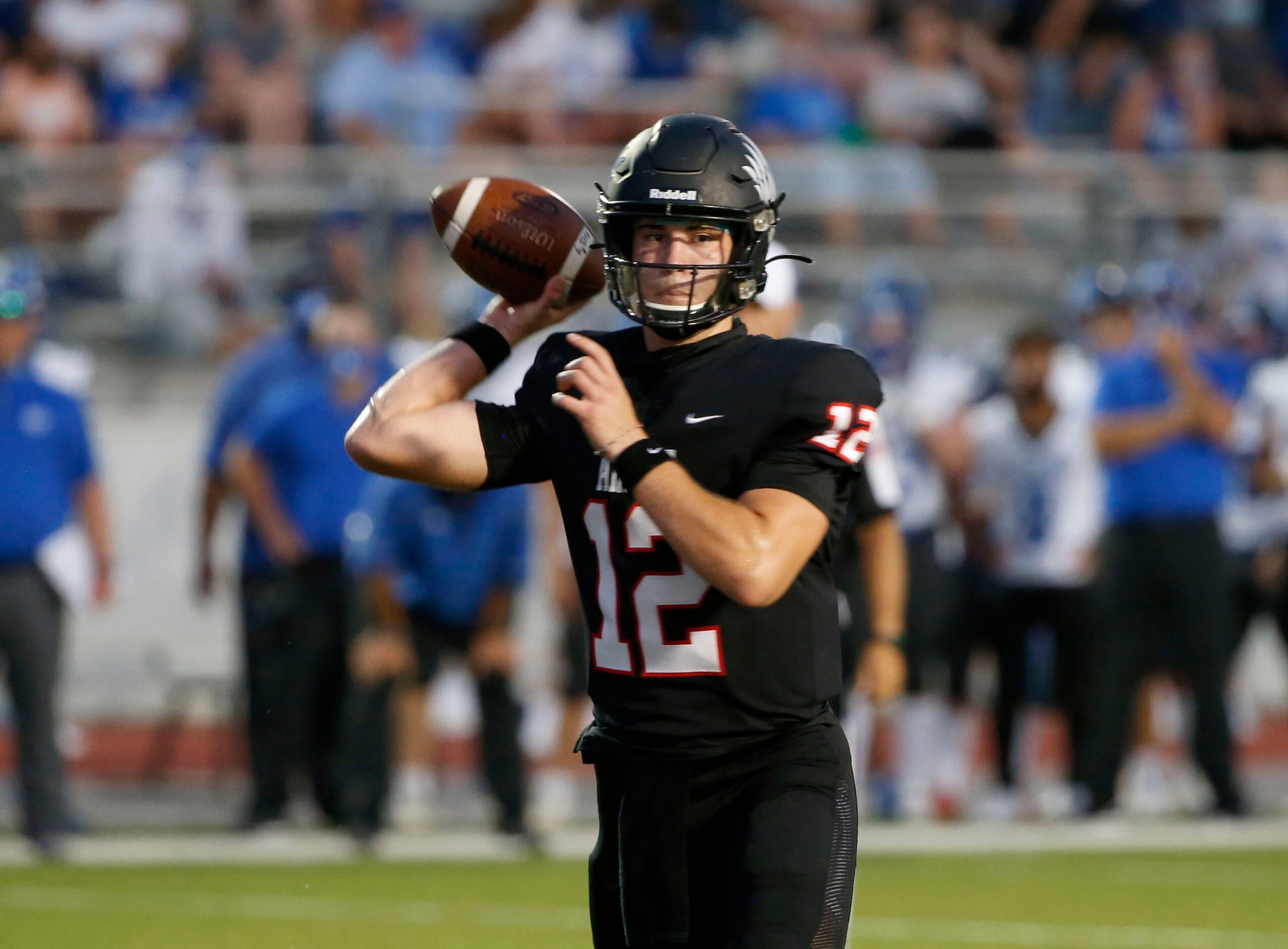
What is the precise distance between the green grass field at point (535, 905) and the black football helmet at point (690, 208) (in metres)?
3.07

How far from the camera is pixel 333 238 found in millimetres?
10617

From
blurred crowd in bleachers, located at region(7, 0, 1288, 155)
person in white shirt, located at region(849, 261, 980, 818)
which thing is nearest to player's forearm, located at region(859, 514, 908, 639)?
person in white shirt, located at region(849, 261, 980, 818)

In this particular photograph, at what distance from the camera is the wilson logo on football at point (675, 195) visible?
3.59m

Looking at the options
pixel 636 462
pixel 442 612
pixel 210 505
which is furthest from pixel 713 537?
pixel 210 505

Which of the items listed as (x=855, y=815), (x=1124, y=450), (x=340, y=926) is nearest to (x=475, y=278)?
(x=855, y=815)

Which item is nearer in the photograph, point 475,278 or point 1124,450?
point 475,278

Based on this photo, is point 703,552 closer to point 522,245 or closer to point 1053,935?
point 522,245

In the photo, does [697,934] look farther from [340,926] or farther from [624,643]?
[340,926]

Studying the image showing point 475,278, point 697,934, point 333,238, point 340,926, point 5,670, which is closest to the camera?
point 697,934

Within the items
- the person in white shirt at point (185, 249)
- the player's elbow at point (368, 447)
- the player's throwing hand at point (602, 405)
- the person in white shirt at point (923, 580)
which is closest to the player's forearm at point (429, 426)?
the player's elbow at point (368, 447)

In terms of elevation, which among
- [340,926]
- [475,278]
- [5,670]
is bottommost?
[340,926]

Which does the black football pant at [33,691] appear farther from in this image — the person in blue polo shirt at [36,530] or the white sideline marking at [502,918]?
the white sideline marking at [502,918]

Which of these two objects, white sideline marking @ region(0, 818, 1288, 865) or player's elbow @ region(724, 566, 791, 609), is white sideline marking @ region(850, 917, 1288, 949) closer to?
white sideline marking @ region(0, 818, 1288, 865)

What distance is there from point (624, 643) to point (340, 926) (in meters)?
3.45
